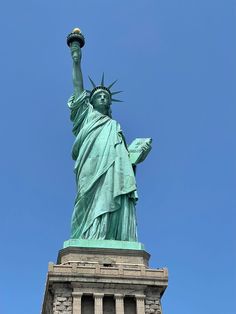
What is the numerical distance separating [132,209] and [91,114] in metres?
6.49

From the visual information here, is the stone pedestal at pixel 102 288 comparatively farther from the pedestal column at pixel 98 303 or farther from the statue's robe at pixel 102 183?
the statue's robe at pixel 102 183

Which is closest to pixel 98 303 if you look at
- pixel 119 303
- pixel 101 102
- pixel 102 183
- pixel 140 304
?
pixel 119 303

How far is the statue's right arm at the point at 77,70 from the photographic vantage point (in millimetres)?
36156

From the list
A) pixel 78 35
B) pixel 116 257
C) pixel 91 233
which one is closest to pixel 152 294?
pixel 116 257

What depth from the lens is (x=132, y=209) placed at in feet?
105

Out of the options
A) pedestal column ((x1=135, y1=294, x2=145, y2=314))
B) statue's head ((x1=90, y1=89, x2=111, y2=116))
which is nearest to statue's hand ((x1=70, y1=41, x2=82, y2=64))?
statue's head ((x1=90, y1=89, x2=111, y2=116))

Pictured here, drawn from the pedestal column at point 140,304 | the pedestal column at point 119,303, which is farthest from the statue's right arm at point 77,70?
the pedestal column at point 140,304

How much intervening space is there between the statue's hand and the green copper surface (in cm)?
1246

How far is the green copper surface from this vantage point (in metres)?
29.1

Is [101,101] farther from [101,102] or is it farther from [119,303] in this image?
[119,303]

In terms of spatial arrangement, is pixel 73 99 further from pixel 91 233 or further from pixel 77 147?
pixel 91 233

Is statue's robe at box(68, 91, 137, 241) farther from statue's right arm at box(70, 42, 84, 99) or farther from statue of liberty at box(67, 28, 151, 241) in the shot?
statue's right arm at box(70, 42, 84, 99)

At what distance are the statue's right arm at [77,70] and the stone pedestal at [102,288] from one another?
11.8 m

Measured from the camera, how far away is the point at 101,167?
32406 mm
